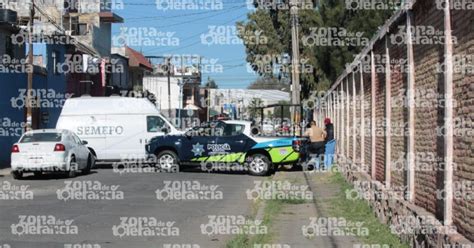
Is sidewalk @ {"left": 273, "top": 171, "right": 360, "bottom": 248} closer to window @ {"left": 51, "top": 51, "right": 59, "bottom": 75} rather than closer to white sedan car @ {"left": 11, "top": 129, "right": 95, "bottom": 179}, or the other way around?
white sedan car @ {"left": 11, "top": 129, "right": 95, "bottom": 179}

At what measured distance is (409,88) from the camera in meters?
9.27

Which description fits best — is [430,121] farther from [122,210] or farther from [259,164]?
[259,164]

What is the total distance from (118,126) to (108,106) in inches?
38.6

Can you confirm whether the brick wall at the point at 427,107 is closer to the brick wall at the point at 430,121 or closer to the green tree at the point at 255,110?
the brick wall at the point at 430,121

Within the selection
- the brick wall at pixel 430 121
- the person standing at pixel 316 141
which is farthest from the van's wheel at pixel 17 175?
the brick wall at pixel 430 121

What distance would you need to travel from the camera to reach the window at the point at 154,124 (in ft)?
86.4

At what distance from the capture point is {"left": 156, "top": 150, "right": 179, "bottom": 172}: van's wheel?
937 inches

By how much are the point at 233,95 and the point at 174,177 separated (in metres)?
82.2

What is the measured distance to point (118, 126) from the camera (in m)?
26.5

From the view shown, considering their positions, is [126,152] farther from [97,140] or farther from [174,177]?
[174,177]

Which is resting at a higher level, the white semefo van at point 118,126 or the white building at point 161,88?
the white building at point 161,88

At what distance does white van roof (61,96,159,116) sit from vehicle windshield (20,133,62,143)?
5.53 meters

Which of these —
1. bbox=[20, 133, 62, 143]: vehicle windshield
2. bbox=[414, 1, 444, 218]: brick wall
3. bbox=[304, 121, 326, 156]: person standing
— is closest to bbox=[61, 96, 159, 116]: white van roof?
bbox=[20, 133, 62, 143]: vehicle windshield

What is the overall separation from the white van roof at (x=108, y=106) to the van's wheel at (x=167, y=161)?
123 inches
